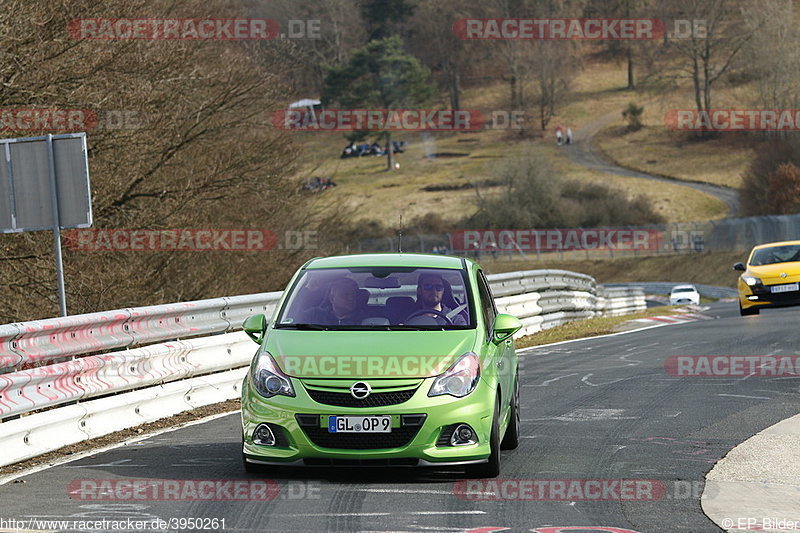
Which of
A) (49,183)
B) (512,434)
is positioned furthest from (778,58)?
(512,434)

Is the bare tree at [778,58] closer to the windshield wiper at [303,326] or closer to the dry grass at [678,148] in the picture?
the dry grass at [678,148]

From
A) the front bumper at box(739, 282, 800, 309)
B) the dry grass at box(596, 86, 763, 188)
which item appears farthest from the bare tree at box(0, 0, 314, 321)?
the dry grass at box(596, 86, 763, 188)

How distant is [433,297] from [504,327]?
584mm

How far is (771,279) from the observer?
25422 mm

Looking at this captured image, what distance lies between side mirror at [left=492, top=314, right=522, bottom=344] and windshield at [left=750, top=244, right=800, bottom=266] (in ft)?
60.6

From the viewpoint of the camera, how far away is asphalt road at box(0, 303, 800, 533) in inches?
264

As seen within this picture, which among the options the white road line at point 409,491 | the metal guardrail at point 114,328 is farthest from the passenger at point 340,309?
the metal guardrail at point 114,328

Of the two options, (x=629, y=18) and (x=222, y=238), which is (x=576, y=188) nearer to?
(x=629, y=18)

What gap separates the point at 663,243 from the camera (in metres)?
70.8

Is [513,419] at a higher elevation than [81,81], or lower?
lower

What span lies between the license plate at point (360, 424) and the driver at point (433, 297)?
1.27 meters

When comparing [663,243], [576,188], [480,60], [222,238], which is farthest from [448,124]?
[222,238]

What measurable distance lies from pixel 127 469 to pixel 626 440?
403 centimetres

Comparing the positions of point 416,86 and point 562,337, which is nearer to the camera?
point 562,337
